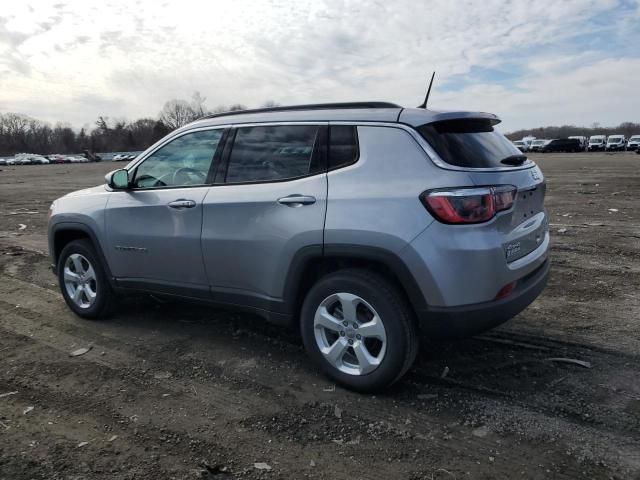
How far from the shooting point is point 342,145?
11.7 ft

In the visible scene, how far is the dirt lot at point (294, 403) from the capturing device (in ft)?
9.16

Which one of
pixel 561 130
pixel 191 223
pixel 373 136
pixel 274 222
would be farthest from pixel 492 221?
pixel 561 130

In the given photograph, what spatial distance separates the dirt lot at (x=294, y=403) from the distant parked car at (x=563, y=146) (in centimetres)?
6104

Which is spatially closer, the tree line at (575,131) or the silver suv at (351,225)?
the silver suv at (351,225)

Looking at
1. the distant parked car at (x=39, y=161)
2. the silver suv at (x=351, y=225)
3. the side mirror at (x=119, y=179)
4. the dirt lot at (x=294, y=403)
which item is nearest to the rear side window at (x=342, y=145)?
the silver suv at (x=351, y=225)

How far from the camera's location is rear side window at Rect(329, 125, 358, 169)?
3.50m

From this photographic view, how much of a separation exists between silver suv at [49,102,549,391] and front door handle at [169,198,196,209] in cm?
1

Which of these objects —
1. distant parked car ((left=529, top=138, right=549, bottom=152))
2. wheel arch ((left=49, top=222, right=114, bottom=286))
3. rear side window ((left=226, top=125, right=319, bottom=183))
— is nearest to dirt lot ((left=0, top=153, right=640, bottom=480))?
wheel arch ((left=49, top=222, right=114, bottom=286))

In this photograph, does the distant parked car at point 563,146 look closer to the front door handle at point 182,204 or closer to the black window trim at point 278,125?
the black window trim at point 278,125

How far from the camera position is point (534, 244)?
3600 millimetres

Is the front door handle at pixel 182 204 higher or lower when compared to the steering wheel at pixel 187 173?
lower

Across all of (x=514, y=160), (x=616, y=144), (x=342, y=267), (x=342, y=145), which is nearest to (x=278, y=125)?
(x=342, y=145)

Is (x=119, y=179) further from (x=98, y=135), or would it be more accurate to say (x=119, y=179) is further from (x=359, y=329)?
(x=98, y=135)

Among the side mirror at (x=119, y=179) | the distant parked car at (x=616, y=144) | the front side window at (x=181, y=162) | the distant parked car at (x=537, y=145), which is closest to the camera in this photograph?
the front side window at (x=181, y=162)
